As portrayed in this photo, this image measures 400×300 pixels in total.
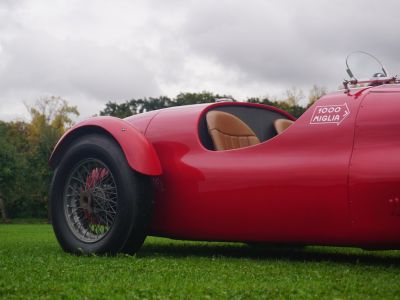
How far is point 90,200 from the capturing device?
6.38m

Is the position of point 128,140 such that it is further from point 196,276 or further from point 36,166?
point 36,166

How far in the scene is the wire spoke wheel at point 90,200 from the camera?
245 inches

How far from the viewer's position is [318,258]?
606cm

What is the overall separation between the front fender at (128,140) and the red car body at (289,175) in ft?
0.03

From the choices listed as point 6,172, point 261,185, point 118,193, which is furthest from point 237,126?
point 6,172

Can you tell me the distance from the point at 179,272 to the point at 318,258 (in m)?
1.90

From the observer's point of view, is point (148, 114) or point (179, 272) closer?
point (179, 272)

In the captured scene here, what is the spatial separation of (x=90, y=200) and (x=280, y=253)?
2118 millimetres

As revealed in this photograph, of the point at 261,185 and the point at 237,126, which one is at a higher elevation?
the point at 237,126

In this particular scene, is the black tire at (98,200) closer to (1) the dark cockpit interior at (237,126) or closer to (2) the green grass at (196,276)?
(2) the green grass at (196,276)

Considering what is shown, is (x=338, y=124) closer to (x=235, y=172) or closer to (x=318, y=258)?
(x=235, y=172)

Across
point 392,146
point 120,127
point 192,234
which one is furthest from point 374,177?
point 120,127

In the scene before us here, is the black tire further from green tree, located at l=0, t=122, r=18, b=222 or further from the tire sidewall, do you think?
green tree, located at l=0, t=122, r=18, b=222

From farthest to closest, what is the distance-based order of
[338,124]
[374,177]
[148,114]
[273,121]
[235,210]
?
[273,121], [148,114], [235,210], [338,124], [374,177]
